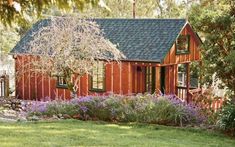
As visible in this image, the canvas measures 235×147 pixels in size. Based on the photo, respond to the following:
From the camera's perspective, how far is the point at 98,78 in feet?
68.5

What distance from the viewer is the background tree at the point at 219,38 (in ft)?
61.2

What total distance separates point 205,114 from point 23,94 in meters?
12.0

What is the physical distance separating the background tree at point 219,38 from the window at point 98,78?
185 inches

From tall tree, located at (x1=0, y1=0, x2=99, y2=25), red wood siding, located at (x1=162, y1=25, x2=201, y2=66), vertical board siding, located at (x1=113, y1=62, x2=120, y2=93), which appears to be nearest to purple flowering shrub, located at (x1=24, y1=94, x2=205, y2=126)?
vertical board siding, located at (x1=113, y1=62, x2=120, y2=93)

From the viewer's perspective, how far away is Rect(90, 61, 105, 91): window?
20.7 m

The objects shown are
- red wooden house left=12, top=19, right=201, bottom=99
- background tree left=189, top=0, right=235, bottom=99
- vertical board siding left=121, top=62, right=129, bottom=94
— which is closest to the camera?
background tree left=189, top=0, right=235, bottom=99

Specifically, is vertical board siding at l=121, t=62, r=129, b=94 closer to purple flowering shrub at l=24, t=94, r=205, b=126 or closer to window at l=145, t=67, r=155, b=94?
window at l=145, t=67, r=155, b=94

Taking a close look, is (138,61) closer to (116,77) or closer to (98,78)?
(116,77)

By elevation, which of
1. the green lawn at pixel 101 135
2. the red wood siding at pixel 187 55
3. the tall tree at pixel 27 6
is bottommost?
the green lawn at pixel 101 135

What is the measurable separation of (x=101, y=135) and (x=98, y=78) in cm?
1045

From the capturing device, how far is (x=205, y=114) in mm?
14570

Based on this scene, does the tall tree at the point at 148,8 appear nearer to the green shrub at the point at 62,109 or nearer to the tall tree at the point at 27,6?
the green shrub at the point at 62,109

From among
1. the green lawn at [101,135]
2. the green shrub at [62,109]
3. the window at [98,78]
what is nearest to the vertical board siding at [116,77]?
the window at [98,78]

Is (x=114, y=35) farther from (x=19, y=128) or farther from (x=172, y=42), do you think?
(x=19, y=128)
